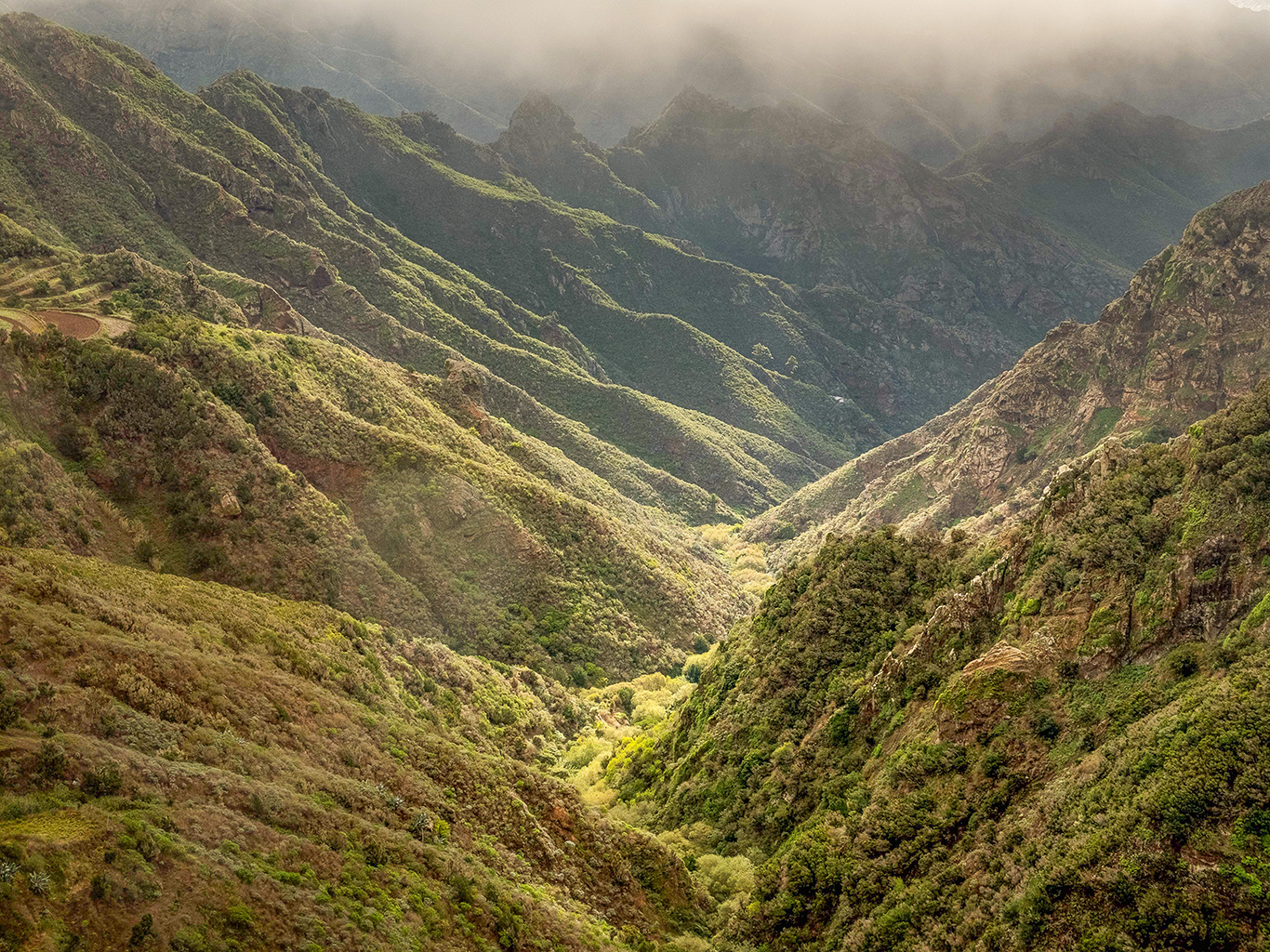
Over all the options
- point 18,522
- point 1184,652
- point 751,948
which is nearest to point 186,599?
point 18,522

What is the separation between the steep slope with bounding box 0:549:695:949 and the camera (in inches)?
1133

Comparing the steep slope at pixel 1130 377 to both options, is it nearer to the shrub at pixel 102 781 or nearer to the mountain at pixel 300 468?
the mountain at pixel 300 468

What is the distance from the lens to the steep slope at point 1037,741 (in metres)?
28.3

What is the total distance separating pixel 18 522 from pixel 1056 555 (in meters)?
61.2

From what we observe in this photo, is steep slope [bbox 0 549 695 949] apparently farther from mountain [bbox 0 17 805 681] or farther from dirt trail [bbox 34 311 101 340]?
dirt trail [bbox 34 311 101 340]

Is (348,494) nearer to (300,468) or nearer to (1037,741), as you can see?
(300,468)

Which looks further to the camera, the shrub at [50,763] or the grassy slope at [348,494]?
the grassy slope at [348,494]

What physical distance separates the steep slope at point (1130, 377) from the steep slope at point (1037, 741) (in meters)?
72.9

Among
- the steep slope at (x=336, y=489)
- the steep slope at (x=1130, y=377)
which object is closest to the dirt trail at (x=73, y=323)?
the steep slope at (x=336, y=489)

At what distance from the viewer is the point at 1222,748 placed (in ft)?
94.5

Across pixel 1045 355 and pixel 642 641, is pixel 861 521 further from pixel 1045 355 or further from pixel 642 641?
pixel 642 641

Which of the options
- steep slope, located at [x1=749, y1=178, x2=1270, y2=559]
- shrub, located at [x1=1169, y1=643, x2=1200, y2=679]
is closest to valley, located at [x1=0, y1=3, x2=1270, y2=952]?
shrub, located at [x1=1169, y1=643, x2=1200, y2=679]

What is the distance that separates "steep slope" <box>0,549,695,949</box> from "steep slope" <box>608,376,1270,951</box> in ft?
30.8

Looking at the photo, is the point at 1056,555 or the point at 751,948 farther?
the point at 1056,555
